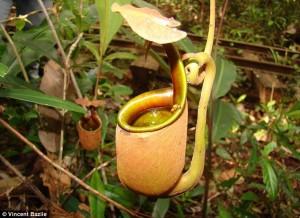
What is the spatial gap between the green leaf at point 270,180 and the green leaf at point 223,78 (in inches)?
12.1

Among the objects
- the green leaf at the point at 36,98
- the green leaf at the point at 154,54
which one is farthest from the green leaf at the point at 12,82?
the green leaf at the point at 154,54

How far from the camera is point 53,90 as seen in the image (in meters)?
1.06

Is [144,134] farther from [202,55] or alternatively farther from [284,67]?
[284,67]

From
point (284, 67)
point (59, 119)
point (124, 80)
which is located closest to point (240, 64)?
point (284, 67)

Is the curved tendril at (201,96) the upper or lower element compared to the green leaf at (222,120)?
upper

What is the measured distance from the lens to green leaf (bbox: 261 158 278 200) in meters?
1.08

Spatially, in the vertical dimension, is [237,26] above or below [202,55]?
below

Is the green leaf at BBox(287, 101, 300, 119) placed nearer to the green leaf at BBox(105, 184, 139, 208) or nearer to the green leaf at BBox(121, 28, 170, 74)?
the green leaf at BBox(121, 28, 170, 74)

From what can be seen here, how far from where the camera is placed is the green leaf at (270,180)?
1080 mm

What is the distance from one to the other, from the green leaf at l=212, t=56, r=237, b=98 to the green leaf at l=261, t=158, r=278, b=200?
1.01ft

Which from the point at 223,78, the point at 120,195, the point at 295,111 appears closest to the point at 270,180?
the point at 295,111

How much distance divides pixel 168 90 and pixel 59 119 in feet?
2.05

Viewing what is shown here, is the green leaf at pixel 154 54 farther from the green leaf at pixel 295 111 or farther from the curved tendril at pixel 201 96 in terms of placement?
the green leaf at pixel 295 111

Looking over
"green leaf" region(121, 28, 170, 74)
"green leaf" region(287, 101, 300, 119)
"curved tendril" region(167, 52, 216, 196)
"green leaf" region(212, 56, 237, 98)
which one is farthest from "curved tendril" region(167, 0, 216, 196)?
"green leaf" region(287, 101, 300, 119)
